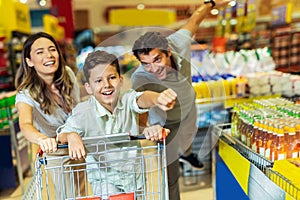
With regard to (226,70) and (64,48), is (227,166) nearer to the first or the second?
(226,70)

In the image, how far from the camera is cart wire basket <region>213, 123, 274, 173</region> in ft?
5.61

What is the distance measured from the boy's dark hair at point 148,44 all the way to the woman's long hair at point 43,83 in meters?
0.51

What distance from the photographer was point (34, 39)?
185 centimetres

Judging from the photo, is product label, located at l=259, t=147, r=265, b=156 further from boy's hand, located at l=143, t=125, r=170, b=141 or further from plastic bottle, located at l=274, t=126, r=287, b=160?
boy's hand, located at l=143, t=125, r=170, b=141

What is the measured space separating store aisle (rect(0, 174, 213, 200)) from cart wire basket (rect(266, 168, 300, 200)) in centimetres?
154

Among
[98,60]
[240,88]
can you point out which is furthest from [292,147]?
[240,88]

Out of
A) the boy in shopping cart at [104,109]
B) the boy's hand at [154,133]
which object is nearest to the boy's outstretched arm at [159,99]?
the boy in shopping cart at [104,109]

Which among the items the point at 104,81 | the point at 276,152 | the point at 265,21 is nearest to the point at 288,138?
the point at 276,152

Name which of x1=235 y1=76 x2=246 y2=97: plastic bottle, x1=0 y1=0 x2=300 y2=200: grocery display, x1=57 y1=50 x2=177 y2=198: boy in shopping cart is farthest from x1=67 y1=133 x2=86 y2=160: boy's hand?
x1=235 y1=76 x2=246 y2=97: plastic bottle

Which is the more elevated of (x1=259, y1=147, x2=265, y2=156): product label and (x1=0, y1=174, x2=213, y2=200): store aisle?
(x1=259, y1=147, x2=265, y2=156): product label

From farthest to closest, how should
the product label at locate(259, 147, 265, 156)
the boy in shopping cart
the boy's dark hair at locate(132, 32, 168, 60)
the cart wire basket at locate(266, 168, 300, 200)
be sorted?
the product label at locate(259, 147, 265, 156)
the boy's dark hair at locate(132, 32, 168, 60)
the boy in shopping cart
the cart wire basket at locate(266, 168, 300, 200)

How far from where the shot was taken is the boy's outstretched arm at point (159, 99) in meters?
1.39

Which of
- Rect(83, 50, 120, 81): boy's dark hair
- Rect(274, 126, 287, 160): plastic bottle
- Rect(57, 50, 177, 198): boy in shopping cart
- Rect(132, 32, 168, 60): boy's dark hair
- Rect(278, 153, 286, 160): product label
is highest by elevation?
Rect(132, 32, 168, 60): boy's dark hair

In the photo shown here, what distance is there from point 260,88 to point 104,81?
244cm
